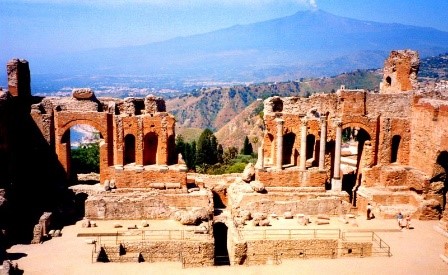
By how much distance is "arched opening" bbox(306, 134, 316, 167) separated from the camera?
30578 millimetres

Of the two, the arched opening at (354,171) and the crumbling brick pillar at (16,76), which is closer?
the crumbling brick pillar at (16,76)

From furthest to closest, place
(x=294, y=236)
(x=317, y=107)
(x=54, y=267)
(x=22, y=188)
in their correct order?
(x=317, y=107) → (x=22, y=188) → (x=294, y=236) → (x=54, y=267)

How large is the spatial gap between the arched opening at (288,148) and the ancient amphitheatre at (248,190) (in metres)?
0.09

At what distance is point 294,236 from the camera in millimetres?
23922

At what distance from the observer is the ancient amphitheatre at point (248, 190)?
2266 centimetres

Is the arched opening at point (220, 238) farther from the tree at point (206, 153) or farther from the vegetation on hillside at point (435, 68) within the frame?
the vegetation on hillside at point (435, 68)

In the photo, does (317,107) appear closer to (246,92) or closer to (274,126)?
(274,126)

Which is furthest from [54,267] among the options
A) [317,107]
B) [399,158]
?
[399,158]

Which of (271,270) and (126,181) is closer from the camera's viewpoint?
(271,270)

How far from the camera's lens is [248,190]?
27.8 meters

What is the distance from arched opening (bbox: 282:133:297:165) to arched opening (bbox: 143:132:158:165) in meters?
8.40

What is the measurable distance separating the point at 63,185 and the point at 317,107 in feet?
54.4

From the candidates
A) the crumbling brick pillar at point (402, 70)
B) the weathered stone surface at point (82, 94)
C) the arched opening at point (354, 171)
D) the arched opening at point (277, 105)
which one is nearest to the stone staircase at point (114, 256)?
the weathered stone surface at point (82, 94)

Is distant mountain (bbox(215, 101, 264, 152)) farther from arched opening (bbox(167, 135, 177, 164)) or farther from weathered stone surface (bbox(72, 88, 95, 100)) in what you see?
weathered stone surface (bbox(72, 88, 95, 100))
